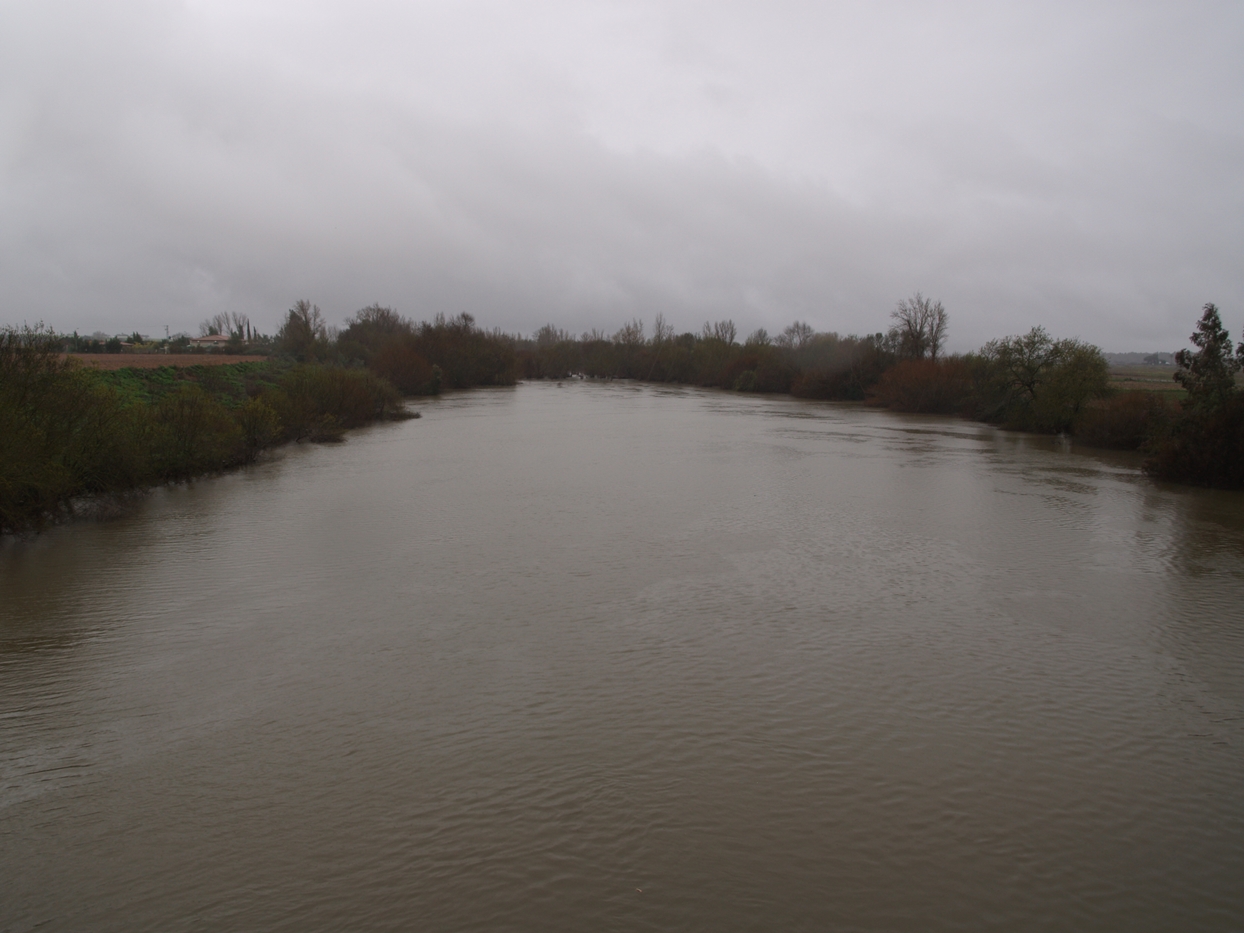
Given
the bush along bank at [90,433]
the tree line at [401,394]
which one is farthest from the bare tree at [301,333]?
the bush along bank at [90,433]

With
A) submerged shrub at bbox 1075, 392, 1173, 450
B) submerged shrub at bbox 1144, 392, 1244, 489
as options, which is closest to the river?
submerged shrub at bbox 1144, 392, 1244, 489

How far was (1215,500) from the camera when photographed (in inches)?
622

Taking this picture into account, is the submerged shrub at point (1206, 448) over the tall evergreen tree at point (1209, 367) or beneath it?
beneath

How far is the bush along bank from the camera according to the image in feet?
36.3

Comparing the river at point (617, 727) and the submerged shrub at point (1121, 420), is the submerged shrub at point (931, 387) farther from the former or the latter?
the river at point (617, 727)

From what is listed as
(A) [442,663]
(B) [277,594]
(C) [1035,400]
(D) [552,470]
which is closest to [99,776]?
(A) [442,663]

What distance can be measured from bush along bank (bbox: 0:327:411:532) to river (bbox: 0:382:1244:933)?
939mm

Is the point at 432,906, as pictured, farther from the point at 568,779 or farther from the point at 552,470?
the point at 552,470

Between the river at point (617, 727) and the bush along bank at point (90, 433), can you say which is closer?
the river at point (617, 727)

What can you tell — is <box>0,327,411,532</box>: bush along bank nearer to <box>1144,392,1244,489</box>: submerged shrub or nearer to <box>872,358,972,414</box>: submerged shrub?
<box>1144,392,1244,489</box>: submerged shrub

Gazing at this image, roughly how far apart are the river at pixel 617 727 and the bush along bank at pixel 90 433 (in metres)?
0.94

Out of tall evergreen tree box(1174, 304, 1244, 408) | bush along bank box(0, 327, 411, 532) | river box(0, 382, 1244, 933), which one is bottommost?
river box(0, 382, 1244, 933)

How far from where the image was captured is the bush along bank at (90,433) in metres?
11.1

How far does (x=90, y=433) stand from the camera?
12906 mm
